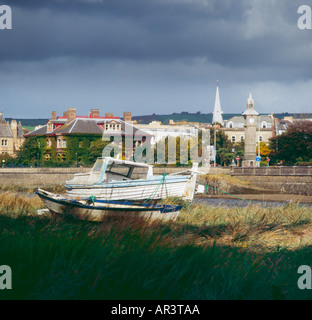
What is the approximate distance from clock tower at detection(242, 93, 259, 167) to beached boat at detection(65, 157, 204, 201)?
168ft

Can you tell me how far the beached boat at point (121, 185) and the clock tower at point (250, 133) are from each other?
2022 inches

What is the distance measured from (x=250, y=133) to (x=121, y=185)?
2176 inches

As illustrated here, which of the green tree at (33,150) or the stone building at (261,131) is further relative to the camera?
the stone building at (261,131)

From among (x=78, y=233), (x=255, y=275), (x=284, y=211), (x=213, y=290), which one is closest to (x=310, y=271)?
(x=255, y=275)

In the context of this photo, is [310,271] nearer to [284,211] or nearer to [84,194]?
[284,211]

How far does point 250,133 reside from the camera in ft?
251

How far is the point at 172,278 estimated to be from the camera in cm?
909

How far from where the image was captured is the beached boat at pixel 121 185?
77.8 ft

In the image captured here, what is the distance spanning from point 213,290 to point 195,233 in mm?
5177

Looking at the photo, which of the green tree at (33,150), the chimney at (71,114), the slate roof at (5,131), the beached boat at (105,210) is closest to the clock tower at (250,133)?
the chimney at (71,114)

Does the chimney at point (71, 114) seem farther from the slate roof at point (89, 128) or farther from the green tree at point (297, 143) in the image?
the green tree at point (297, 143)

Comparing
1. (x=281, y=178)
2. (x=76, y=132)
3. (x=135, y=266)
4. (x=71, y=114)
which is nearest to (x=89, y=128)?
(x=76, y=132)

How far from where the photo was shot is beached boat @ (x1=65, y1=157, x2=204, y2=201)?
23.7 metres

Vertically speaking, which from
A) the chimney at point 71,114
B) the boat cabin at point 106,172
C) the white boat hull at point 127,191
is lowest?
the white boat hull at point 127,191
